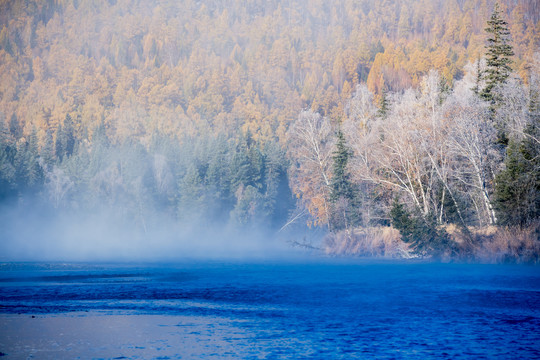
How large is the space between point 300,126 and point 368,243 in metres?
20.6

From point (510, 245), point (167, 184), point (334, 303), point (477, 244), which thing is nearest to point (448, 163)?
point (477, 244)

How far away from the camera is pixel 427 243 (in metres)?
38.9

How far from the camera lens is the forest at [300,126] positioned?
41.9m

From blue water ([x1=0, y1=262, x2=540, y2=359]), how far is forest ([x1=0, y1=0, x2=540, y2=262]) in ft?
37.1

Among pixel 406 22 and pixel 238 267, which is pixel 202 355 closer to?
pixel 238 267

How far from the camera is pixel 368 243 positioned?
4697cm

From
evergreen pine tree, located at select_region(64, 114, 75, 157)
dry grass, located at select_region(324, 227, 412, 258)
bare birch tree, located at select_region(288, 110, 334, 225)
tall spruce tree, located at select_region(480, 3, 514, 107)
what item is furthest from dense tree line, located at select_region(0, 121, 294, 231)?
tall spruce tree, located at select_region(480, 3, 514, 107)

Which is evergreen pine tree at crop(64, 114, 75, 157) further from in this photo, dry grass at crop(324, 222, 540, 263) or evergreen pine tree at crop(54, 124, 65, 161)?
dry grass at crop(324, 222, 540, 263)

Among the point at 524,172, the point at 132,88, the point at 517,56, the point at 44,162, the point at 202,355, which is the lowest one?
the point at 202,355

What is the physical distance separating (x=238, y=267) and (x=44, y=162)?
75.6 metres

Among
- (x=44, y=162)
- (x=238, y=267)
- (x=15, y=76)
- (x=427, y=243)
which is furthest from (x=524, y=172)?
(x=15, y=76)

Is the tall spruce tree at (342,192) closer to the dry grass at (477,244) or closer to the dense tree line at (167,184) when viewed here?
the dry grass at (477,244)

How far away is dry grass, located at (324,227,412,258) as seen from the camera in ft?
144

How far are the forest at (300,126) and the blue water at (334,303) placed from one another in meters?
11.3
